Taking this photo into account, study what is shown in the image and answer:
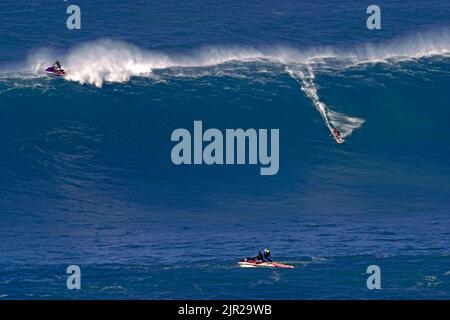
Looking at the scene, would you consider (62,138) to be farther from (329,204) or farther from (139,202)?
(329,204)

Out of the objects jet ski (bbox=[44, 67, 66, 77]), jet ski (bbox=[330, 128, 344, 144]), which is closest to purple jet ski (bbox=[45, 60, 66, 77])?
jet ski (bbox=[44, 67, 66, 77])

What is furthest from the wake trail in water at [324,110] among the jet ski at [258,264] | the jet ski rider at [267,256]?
the jet ski at [258,264]

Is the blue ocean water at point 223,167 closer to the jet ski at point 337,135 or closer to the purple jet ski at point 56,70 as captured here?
the jet ski at point 337,135

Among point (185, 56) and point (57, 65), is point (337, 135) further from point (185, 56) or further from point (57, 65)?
point (57, 65)

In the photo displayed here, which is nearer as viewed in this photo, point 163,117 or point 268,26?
point 163,117

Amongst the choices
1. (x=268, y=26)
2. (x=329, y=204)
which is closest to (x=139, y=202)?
(x=329, y=204)
